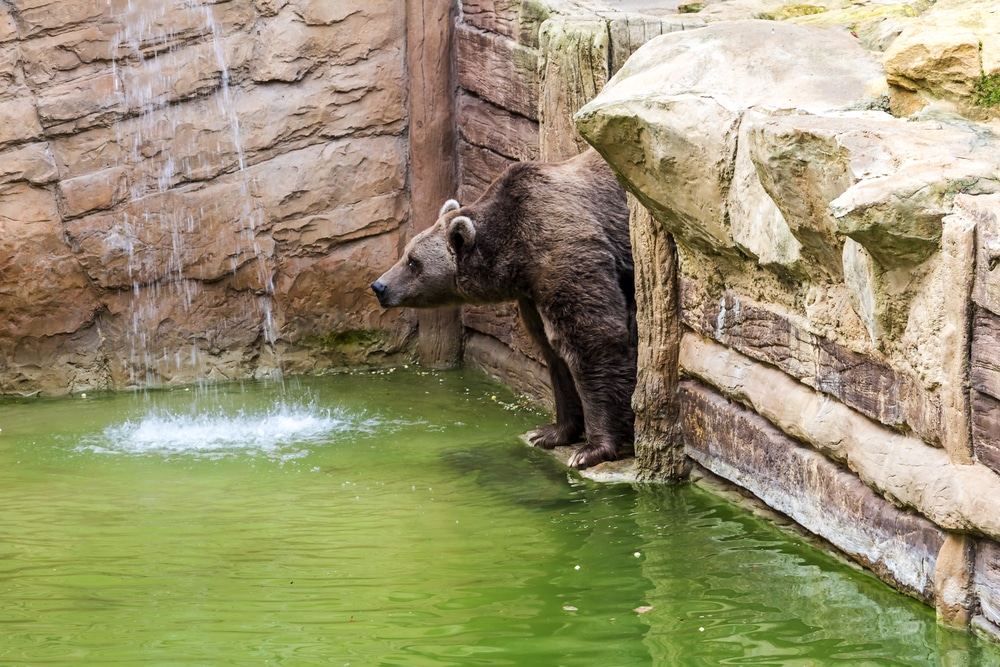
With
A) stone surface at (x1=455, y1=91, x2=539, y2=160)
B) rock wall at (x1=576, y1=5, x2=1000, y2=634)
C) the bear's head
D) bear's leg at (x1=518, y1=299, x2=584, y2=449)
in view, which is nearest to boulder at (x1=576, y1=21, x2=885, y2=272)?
rock wall at (x1=576, y1=5, x2=1000, y2=634)

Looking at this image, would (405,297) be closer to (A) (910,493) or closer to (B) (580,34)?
(B) (580,34)

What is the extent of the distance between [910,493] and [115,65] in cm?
645

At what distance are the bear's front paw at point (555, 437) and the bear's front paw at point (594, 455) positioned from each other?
0.41 m

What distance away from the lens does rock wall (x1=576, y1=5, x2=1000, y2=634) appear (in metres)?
3.72

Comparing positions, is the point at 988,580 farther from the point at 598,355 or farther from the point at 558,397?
the point at 558,397

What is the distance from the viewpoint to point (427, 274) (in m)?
7.39

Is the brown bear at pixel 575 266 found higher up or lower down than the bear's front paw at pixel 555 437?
higher up

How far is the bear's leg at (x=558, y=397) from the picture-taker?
278 inches

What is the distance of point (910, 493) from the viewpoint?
4.07 metres

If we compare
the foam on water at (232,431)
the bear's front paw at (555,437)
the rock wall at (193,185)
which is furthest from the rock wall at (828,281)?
the rock wall at (193,185)

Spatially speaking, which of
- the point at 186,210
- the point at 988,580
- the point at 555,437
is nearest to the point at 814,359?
the point at 988,580

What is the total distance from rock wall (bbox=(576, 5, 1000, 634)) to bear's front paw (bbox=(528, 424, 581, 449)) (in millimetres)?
863

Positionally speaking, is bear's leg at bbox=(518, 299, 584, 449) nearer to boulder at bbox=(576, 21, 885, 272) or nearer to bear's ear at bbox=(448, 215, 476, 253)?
bear's ear at bbox=(448, 215, 476, 253)

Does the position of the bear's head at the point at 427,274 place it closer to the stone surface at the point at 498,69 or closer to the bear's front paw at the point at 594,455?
the stone surface at the point at 498,69
